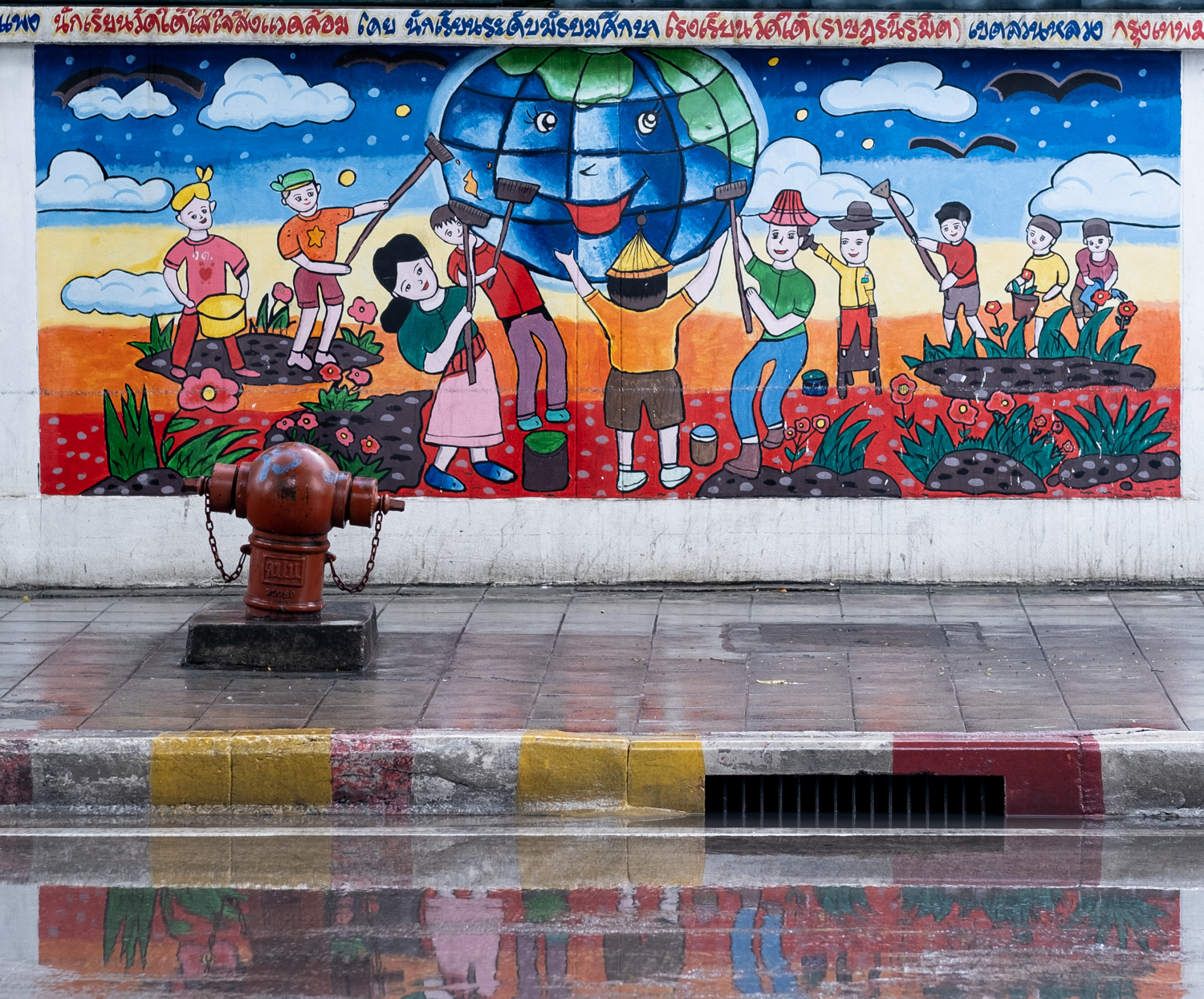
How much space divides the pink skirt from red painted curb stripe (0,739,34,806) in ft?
14.2

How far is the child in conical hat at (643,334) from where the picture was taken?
10.6m

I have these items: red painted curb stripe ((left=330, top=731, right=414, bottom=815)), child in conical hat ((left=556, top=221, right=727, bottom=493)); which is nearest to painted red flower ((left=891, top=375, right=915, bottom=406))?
child in conical hat ((left=556, top=221, right=727, bottom=493))

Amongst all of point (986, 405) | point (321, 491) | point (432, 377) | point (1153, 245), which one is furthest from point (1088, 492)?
point (321, 491)

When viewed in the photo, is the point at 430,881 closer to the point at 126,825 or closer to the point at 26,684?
the point at 126,825

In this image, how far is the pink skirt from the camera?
34.9 ft

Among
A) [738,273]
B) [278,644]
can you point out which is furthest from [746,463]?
[278,644]

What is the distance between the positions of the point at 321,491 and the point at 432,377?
2591 millimetres

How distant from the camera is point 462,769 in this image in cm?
678

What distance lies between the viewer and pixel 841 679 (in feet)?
26.4

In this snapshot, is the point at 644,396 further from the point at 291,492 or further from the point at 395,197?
the point at 291,492

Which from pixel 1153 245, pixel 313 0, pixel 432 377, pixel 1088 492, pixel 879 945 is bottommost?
pixel 879 945

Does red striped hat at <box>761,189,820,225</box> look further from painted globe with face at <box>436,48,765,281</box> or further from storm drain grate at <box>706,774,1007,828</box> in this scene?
storm drain grate at <box>706,774,1007,828</box>

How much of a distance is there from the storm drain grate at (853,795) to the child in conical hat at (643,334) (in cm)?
406

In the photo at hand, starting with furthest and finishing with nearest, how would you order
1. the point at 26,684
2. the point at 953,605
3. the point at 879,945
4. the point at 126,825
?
the point at 953,605 → the point at 26,684 → the point at 126,825 → the point at 879,945
